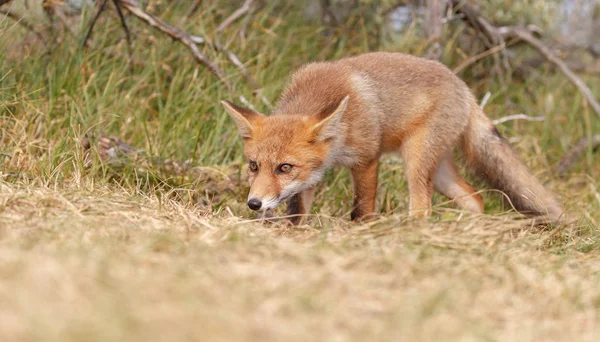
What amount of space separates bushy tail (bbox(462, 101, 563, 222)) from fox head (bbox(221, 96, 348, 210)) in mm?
1064

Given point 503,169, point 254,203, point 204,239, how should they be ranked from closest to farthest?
point 204,239 < point 254,203 < point 503,169

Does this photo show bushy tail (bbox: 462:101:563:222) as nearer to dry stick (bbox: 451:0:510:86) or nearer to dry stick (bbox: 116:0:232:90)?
dry stick (bbox: 116:0:232:90)

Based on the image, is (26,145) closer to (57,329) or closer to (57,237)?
(57,237)

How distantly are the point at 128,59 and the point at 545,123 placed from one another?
3.85 metres

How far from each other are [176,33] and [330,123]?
5.71 ft

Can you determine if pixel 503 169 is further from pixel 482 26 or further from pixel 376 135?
pixel 482 26

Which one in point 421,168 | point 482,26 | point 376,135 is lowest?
point 421,168

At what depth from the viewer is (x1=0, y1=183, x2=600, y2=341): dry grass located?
1786mm

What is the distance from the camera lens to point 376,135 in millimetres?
4223

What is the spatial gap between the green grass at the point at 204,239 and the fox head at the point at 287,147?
0.90 ft

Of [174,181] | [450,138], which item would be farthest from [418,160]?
[174,181]

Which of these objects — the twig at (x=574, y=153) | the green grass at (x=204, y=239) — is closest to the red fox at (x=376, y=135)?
the green grass at (x=204, y=239)

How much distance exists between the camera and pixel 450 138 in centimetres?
439

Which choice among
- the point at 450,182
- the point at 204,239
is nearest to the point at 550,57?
the point at 450,182
